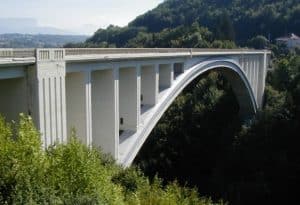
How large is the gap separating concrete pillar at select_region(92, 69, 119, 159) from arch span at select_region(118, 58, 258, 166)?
4.40 ft

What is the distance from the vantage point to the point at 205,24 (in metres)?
130

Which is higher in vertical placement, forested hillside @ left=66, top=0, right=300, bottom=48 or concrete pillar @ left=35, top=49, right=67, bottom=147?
forested hillside @ left=66, top=0, right=300, bottom=48

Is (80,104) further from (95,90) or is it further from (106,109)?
(95,90)

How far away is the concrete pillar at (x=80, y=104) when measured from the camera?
61.2ft

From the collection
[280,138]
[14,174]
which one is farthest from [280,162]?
[14,174]

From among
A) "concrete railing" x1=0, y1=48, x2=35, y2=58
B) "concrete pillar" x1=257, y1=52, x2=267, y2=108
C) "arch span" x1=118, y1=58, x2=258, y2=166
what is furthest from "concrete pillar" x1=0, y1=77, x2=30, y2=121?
"concrete pillar" x1=257, y1=52, x2=267, y2=108

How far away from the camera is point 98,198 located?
13.6m

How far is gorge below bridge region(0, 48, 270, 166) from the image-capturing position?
15586 millimetres

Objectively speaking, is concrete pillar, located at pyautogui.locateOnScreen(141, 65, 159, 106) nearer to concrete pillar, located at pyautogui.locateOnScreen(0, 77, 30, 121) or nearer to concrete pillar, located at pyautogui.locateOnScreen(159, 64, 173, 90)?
concrete pillar, located at pyautogui.locateOnScreen(159, 64, 173, 90)

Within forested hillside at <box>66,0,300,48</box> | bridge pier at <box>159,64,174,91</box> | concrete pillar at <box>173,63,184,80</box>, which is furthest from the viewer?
forested hillside at <box>66,0,300,48</box>

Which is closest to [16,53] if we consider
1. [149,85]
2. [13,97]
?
[13,97]

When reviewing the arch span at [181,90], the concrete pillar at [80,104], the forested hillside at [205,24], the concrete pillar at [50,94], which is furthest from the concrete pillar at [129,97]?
the forested hillside at [205,24]

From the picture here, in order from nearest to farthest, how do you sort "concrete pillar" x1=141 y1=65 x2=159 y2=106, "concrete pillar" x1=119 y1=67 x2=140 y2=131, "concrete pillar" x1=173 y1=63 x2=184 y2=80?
"concrete pillar" x1=119 y1=67 x2=140 y2=131 < "concrete pillar" x1=141 y1=65 x2=159 y2=106 < "concrete pillar" x1=173 y1=63 x2=184 y2=80

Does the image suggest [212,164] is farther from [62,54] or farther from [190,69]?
[62,54]
